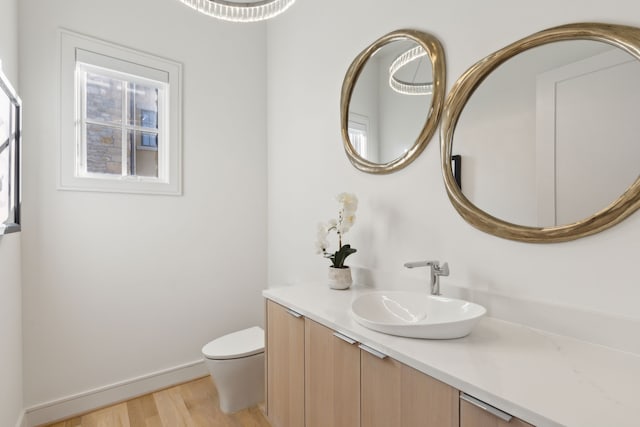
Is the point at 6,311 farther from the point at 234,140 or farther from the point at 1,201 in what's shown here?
the point at 234,140

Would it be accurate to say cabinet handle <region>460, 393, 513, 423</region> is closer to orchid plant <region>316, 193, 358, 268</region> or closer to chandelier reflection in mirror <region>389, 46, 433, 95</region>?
orchid plant <region>316, 193, 358, 268</region>

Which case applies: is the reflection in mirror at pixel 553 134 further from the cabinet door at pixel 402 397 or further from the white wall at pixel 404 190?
the cabinet door at pixel 402 397

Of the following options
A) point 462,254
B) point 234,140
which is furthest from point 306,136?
point 462,254

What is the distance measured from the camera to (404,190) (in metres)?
1.52

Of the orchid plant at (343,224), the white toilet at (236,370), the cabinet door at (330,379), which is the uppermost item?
the orchid plant at (343,224)

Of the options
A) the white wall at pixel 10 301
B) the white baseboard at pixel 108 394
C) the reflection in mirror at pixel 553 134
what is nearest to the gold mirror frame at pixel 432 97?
the reflection in mirror at pixel 553 134

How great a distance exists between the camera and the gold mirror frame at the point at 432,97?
136 cm

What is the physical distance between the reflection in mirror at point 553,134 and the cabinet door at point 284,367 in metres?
0.98

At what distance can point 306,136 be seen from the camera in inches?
85.0

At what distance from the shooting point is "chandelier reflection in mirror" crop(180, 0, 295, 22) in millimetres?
1258

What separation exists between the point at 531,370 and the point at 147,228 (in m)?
2.18

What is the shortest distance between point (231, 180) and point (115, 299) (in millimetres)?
1120

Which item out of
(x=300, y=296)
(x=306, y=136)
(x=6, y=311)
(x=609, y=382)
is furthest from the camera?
(x=306, y=136)

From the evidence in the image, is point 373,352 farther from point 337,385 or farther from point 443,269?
point 443,269
